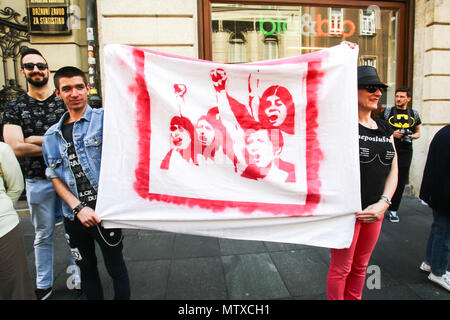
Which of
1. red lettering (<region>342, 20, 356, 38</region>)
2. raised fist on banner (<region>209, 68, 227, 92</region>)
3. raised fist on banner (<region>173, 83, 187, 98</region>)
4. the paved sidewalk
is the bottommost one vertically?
the paved sidewalk

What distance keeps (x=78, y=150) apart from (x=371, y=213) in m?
2.26

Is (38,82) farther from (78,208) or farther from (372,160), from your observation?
(372,160)

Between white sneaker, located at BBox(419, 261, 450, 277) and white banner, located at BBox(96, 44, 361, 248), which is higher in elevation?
white banner, located at BBox(96, 44, 361, 248)

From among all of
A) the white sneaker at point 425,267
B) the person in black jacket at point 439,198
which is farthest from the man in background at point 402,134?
the person in black jacket at point 439,198

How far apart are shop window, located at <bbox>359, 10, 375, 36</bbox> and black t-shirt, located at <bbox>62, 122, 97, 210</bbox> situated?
6.58 m

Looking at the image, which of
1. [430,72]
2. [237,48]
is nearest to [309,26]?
[237,48]

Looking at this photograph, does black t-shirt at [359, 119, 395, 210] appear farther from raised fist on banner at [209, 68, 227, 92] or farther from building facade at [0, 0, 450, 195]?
building facade at [0, 0, 450, 195]

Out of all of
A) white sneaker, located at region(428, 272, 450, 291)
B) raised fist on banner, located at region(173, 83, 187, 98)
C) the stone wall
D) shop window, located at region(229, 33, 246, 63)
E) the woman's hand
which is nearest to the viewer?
the woman's hand

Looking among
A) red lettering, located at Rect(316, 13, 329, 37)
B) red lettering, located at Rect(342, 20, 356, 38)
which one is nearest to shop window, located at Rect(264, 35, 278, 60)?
red lettering, located at Rect(316, 13, 329, 37)

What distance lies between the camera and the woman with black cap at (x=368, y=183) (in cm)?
204

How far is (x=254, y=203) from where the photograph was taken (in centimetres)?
206

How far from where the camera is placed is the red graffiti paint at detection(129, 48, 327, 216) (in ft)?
6.68
